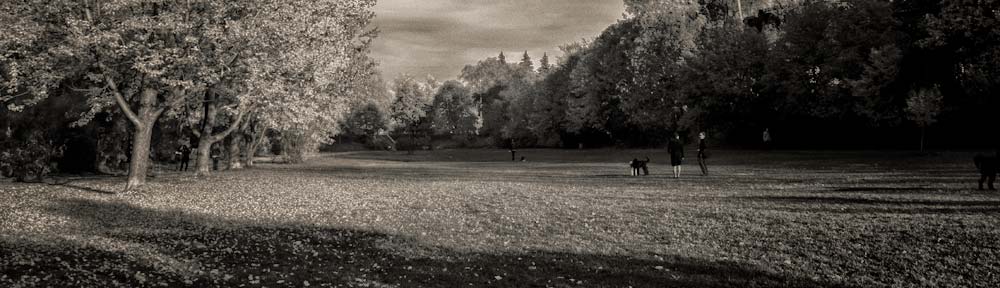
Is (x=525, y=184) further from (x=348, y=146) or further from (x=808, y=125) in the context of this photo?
(x=348, y=146)

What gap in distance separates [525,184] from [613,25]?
165ft

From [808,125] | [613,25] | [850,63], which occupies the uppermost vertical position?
[613,25]

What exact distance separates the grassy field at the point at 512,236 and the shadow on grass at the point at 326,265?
0.04 m

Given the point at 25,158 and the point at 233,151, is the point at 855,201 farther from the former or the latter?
the point at 233,151

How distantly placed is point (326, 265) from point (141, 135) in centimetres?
1868

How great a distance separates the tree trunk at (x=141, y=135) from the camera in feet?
87.0

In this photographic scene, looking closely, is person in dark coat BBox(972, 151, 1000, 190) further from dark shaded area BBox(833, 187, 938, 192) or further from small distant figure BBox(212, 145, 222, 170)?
small distant figure BBox(212, 145, 222, 170)

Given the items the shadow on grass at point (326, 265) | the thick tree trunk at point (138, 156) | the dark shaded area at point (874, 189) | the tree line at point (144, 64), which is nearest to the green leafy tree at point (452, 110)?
the tree line at point (144, 64)

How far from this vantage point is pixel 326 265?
11.9 m

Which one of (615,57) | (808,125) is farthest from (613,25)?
(808,125)

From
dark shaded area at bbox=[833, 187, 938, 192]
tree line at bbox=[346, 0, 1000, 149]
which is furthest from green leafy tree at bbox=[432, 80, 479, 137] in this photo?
dark shaded area at bbox=[833, 187, 938, 192]

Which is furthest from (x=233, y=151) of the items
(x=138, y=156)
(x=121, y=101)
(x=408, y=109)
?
(x=408, y=109)

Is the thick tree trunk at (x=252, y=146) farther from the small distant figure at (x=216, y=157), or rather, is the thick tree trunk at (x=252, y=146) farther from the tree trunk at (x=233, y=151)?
the tree trunk at (x=233, y=151)

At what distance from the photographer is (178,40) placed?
26.3m
